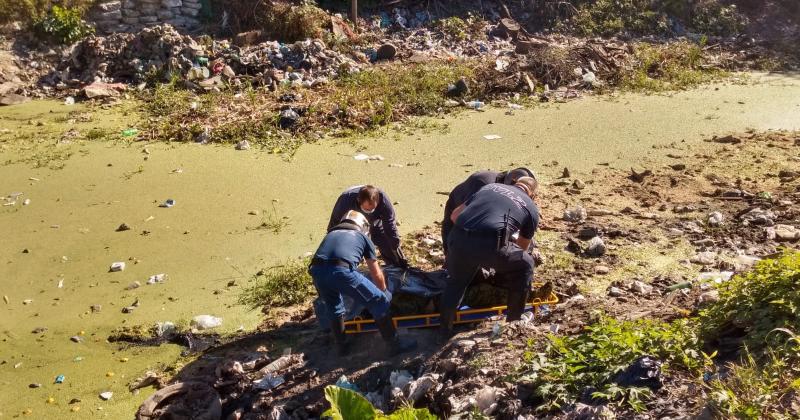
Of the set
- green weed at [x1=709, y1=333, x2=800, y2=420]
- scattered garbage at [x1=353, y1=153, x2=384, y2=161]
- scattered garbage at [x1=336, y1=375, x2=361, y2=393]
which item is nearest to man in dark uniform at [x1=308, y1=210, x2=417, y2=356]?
scattered garbage at [x1=336, y1=375, x2=361, y2=393]

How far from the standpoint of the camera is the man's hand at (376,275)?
15.6 ft

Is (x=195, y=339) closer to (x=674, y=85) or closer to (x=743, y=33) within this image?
(x=674, y=85)

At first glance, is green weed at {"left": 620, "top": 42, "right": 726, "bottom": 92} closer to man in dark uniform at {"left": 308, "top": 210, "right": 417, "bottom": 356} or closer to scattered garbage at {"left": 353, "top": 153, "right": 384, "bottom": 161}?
scattered garbage at {"left": 353, "top": 153, "right": 384, "bottom": 161}

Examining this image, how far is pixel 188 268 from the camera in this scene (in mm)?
6258

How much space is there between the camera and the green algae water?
5281mm

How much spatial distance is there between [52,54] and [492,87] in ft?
23.4

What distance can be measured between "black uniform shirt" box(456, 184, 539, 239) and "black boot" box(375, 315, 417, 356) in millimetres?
789

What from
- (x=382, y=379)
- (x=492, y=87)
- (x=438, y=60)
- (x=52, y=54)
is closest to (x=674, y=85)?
(x=492, y=87)

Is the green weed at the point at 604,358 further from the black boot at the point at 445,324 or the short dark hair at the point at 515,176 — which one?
the short dark hair at the point at 515,176

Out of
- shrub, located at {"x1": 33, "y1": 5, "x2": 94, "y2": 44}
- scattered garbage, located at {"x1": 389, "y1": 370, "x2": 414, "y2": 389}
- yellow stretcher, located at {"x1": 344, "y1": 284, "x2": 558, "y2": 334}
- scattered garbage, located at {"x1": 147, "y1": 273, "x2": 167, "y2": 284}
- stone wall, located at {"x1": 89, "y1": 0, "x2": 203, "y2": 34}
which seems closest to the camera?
scattered garbage, located at {"x1": 389, "y1": 370, "x2": 414, "y2": 389}

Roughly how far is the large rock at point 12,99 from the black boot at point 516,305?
886 cm

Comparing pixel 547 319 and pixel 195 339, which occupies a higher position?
pixel 547 319

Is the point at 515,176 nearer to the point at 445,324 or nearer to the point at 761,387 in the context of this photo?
the point at 445,324

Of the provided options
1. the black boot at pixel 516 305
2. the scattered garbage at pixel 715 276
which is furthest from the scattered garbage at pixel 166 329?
the scattered garbage at pixel 715 276
